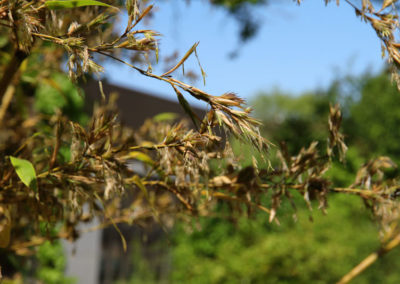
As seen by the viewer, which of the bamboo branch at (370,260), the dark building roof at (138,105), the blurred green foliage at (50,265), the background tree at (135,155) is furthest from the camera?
the dark building roof at (138,105)

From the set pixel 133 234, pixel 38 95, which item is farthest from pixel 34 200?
pixel 133 234

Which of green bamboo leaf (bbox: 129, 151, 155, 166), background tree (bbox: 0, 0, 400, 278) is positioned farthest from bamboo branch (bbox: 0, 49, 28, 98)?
green bamboo leaf (bbox: 129, 151, 155, 166)

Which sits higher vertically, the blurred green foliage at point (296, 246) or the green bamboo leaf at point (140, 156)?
the green bamboo leaf at point (140, 156)

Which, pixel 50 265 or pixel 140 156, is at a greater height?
pixel 140 156

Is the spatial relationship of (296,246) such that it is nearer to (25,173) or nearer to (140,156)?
(140,156)

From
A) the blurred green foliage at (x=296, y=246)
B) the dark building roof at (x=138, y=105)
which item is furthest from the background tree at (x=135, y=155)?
the dark building roof at (x=138, y=105)

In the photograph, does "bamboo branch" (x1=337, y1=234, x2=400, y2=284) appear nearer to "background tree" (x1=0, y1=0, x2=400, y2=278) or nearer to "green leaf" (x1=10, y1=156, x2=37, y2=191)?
"background tree" (x1=0, y1=0, x2=400, y2=278)

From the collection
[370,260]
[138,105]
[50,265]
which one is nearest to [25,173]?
[370,260]

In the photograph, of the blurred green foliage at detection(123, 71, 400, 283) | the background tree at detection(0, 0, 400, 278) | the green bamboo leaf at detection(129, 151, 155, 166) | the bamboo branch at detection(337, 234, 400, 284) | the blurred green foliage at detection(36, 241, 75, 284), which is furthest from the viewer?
the blurred green foliage at detection(123, 71, 400, 283)

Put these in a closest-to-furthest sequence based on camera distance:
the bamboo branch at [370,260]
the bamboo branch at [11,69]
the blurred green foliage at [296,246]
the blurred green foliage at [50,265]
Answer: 1. the bamboo branch at [11,69]
2. the bamboo branch at [370,260]
3. the blurred green foliage at [50,265]
4. the blurred green foliage at [296,246]

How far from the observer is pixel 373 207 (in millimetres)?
831

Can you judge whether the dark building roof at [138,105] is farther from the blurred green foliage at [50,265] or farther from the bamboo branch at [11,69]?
the bamboo branch at [11,69]

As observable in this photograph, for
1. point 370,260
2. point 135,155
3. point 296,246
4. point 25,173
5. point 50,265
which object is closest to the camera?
point 25,173

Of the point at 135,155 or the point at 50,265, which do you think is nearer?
the point at 135,155
